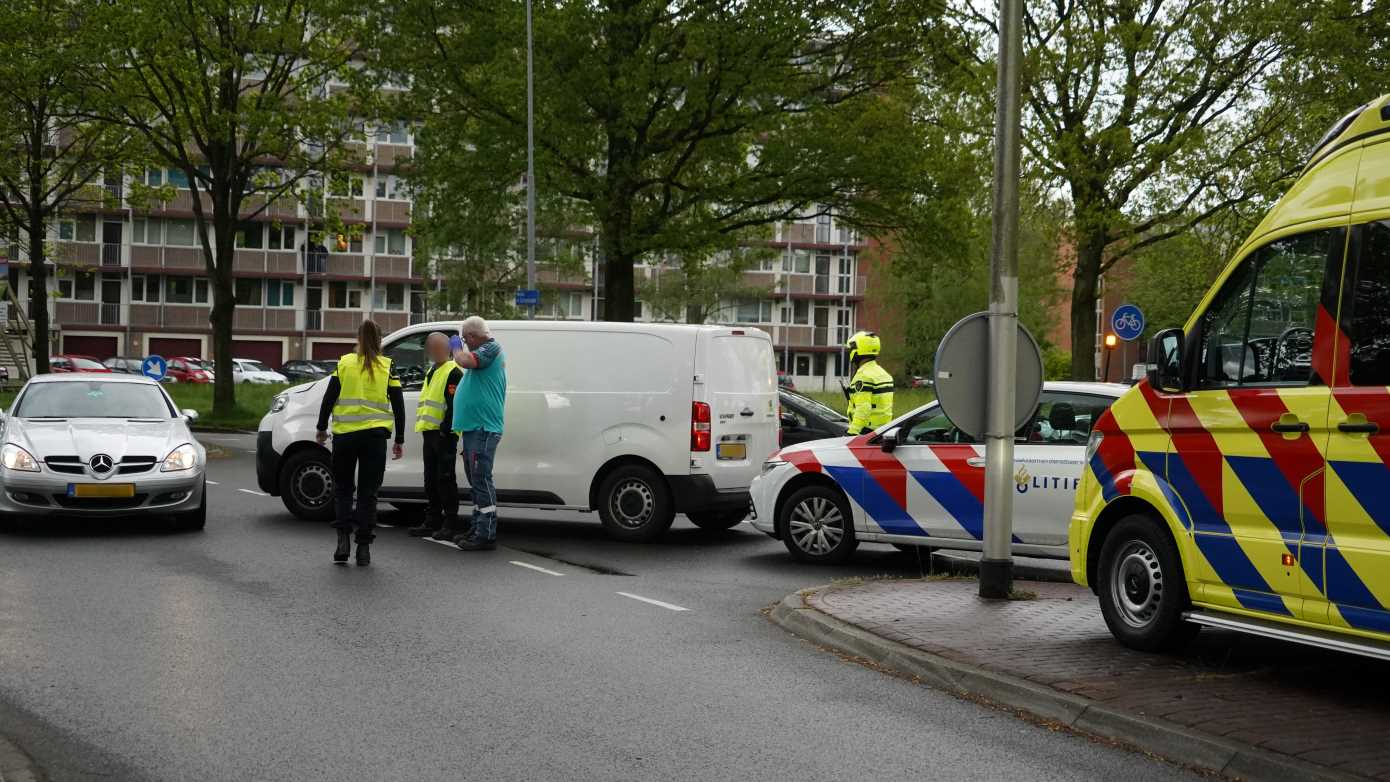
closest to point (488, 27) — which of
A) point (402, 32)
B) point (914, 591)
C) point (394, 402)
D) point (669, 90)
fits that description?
point (402, 32)

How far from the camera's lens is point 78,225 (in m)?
72.6

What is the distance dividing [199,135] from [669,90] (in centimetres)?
1198

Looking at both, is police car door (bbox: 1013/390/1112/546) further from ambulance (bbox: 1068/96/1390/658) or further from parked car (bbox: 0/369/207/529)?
parked car (bbox: 0/369/207/529)

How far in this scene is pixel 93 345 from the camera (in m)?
74.6

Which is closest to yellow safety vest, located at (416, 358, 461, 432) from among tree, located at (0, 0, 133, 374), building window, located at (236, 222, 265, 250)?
tree, located at (0, 0, 133, 374)

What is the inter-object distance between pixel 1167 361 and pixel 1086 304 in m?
22.5

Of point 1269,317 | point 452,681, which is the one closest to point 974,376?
point 1269,317

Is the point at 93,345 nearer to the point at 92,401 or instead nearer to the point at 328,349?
the point at 328,349

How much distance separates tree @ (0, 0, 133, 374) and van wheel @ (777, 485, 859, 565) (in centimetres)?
2386

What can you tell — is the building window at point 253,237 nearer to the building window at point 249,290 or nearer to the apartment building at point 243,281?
the apartment building at point 243,281

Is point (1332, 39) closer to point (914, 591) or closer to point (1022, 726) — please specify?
point (914, 591)

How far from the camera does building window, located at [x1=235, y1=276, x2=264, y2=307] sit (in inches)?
2972

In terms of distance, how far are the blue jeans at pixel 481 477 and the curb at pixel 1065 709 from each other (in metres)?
3.99

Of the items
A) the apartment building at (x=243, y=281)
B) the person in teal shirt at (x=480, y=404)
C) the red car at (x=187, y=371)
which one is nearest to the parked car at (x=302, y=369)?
the red car at (x=187, y=371)
